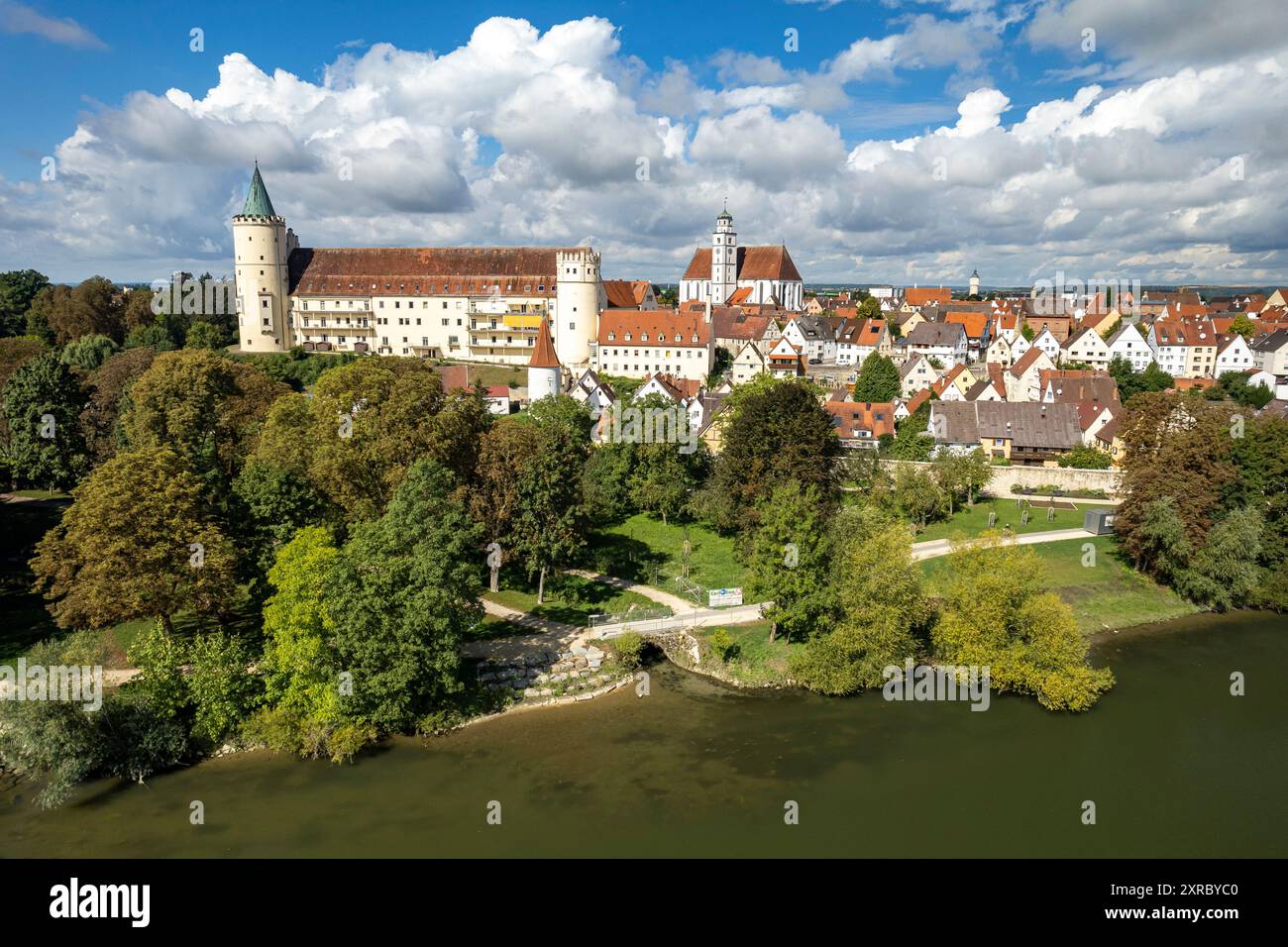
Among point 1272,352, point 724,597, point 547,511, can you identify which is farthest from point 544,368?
point 1272,352

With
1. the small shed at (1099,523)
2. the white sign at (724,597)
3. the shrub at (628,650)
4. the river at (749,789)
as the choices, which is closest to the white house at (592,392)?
the white sign at (724,597)

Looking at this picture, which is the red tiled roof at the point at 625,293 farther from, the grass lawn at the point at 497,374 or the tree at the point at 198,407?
the tree at the point at 198,407

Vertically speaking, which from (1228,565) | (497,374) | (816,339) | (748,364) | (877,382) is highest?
(816,339)

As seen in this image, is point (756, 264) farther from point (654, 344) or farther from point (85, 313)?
point (85, 313)

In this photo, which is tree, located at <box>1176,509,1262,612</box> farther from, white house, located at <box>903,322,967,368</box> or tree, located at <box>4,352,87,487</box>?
tree, located at <box>4,352,87,487</box>

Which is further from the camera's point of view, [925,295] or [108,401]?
[925,295]

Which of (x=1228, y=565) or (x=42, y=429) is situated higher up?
(x=42, y=429)
